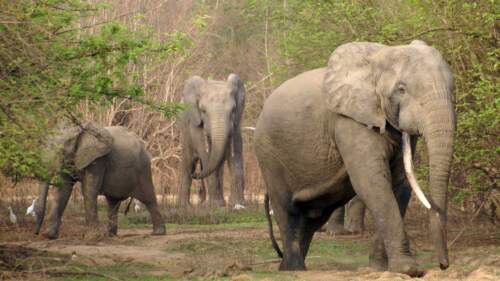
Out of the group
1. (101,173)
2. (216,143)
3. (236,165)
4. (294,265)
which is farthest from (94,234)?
(236,165)

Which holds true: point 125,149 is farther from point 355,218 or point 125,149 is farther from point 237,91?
point 237,91

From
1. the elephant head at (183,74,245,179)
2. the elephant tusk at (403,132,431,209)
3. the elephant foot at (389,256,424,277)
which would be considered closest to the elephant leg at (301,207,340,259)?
the elephant tusk at (403,132,431,209)

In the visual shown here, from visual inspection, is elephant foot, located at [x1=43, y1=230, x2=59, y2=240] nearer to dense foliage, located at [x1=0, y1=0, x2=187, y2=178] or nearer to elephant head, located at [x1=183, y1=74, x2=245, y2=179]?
dense foliage, located at [x1=0, y1=0, x2=187, y2=178]

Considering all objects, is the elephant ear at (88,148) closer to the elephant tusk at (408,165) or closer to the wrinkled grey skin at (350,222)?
the wrinkled grey skin at (350,222)

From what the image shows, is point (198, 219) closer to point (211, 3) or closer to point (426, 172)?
point (426, 172)

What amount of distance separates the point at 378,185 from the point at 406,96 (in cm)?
82

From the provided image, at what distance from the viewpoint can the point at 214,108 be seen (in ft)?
71.2

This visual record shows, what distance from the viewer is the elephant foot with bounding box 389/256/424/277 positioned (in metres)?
10.0

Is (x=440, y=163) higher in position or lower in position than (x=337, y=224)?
higher

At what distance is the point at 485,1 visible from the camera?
13.7 metres

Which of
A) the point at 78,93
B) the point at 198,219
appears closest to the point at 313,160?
the point at 78,93

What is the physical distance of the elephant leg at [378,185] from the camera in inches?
399

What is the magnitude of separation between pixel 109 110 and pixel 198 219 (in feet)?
23.9

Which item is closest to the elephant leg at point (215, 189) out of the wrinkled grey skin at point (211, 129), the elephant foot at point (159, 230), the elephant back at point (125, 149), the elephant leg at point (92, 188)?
the wrinkled grey skin at point (211, 129)
